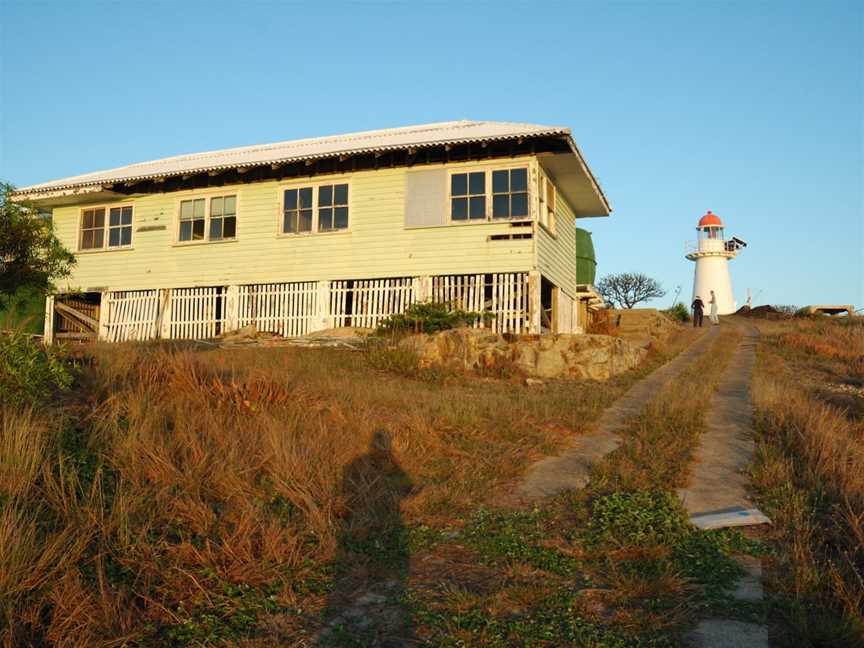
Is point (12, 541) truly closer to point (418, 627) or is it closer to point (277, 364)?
point (418, 627)

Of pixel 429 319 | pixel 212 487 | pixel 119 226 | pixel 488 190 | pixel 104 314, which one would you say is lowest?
pixel 212 487

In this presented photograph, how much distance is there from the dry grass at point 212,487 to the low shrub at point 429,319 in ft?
20.4

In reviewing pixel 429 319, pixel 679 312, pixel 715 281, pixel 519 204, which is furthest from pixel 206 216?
pixel 715 281

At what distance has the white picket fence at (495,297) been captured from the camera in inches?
663

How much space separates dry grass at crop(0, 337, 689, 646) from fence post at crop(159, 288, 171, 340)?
1062cm

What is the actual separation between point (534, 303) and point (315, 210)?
623 cm

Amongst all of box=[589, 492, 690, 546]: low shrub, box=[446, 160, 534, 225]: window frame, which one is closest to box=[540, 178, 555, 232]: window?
box=[446, 160, 534, 225]: window frame

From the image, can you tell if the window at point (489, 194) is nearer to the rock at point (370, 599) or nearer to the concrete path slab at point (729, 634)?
the rock at point (370, 599)

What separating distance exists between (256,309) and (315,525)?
14.6m

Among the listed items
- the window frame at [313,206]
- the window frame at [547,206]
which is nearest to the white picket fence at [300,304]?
the window frame at [313,206]

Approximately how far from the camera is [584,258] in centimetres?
2523

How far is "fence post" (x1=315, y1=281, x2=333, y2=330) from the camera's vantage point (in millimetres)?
18375

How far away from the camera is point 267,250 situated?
1903 centimetres

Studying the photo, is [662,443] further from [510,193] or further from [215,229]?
[215,229]
